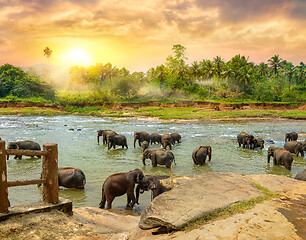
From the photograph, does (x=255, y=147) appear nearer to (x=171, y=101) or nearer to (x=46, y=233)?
(x=46, y=233)

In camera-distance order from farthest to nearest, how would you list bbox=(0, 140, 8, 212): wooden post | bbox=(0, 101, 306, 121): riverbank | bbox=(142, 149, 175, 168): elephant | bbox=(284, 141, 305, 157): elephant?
bbox=(0, 101, 306, 121): riverbank, bbox=(284, 141, 305, 157): elephant, bbox=(142, 149, 175, 168): elephant, bbox=(0, 140, 8, 212): wooden post

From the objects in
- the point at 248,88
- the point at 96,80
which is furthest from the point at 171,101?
the point at 96,80

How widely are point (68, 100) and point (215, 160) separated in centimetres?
6347

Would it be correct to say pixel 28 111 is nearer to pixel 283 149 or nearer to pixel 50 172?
pixel 283 149

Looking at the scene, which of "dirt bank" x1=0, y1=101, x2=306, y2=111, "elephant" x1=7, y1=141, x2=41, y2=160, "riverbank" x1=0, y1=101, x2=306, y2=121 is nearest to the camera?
"elephant" x1=7, y1=141, x2=41, y2=160

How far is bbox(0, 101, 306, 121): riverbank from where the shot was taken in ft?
164

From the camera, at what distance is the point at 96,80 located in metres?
87.3

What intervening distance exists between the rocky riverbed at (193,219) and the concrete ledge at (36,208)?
86 millimetres

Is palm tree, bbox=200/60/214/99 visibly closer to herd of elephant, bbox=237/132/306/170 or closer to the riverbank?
the riverbank

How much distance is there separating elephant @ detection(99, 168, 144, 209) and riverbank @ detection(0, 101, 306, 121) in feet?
129

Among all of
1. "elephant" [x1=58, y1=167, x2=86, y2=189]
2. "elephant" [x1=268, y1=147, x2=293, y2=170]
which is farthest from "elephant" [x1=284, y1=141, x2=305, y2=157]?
"elephant" [x1=58, y1=167, x2=86, y2=189]

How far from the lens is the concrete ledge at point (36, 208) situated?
5.17 metres

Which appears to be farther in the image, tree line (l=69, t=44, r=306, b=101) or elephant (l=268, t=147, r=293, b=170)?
tree line (l=69, t=44, r=306, b=101)

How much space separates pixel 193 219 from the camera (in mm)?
5184
